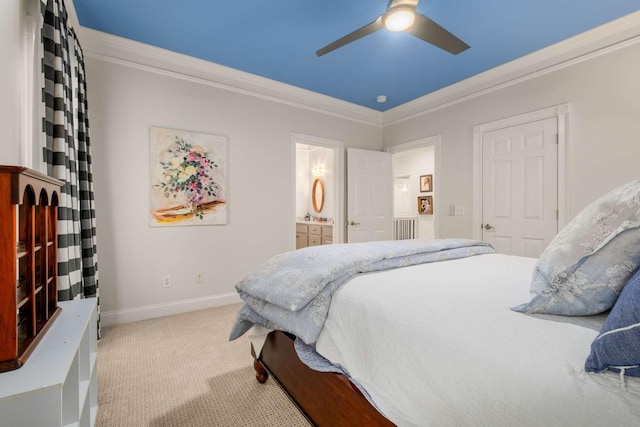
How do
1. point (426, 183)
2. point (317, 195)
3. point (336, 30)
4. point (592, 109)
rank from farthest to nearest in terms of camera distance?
point (426, 183), point (317, 195), point (592, 109), point (336, 30)

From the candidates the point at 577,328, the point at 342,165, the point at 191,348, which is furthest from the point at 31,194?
the point at 342,165

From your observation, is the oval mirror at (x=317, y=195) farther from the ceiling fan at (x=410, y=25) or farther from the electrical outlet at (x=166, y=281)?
the ceiling fan at (x=410, y=25)

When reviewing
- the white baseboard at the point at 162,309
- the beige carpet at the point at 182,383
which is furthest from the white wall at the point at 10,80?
the white baseboard at the point at 162,309

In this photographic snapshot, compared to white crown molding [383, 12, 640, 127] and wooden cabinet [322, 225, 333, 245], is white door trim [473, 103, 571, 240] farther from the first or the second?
wooden cabinet [322, 225, 333, 245]

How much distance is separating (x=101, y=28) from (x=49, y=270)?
2.41 meters

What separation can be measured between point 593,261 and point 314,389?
111 centimetres

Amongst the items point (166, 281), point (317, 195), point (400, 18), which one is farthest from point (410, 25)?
point (317, 195)

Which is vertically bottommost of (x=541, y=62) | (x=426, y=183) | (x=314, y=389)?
(x=314, y=389)

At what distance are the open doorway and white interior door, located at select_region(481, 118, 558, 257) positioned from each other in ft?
8.51

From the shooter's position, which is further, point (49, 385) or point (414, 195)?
point (414, 195)

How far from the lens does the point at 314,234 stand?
5.44m

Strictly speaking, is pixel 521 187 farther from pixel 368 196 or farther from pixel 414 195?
pixel 414 195

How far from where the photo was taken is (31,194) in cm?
88

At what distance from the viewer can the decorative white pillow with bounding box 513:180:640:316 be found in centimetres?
79
